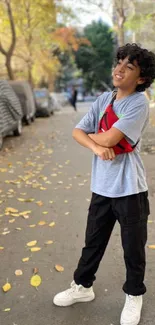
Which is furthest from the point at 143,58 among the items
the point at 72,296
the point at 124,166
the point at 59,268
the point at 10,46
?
the point at 10,46

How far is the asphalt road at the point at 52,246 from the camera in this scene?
8.72 ft

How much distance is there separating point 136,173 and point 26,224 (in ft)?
7.88

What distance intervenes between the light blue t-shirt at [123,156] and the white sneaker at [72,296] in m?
0.85

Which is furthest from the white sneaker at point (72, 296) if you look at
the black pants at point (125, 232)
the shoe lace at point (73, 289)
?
the black pants at point (125, 232)

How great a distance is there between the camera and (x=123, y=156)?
7.59 feet

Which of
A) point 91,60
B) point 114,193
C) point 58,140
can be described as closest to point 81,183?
point 114,193

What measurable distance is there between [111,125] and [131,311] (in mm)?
1344

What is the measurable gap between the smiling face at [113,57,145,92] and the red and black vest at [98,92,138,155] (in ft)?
0.46

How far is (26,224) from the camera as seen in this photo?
4379 millimetres

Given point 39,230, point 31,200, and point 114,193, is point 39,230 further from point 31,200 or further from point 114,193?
point 114,193

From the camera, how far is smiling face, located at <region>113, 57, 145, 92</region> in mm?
2219

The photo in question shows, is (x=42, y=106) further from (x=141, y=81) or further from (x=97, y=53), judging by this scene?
(x=97, y=53)

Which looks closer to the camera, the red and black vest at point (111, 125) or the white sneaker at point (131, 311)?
the red and black vest at point (111, 125)

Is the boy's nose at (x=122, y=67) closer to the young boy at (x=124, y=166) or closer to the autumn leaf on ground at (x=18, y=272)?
the young boy at (x=124, y=166)
